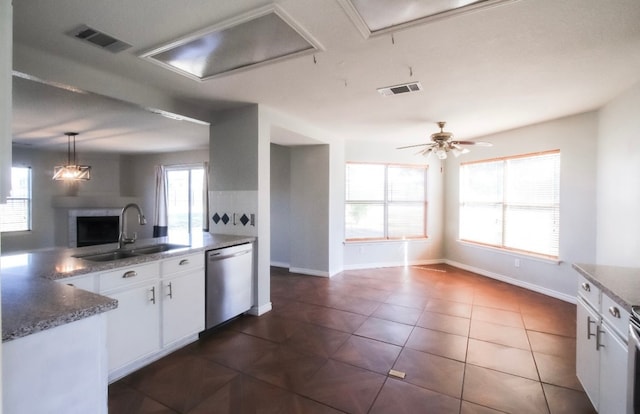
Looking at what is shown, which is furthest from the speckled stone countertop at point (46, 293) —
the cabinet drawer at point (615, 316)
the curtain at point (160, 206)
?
the curtain at point (160, 206)

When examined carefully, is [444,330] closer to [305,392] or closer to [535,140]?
[305,392]

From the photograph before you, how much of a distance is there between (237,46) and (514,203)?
4.83 meters

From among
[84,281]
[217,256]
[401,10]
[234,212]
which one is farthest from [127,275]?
[401,10]

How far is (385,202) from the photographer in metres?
6.15

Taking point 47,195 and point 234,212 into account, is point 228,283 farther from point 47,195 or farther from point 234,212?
point 47,195

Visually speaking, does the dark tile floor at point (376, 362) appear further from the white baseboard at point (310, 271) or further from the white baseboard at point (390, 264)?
the white baseboard at point (390, 264)

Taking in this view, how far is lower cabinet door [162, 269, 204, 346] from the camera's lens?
8.67 ft

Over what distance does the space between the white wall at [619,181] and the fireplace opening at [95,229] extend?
9.21 meters

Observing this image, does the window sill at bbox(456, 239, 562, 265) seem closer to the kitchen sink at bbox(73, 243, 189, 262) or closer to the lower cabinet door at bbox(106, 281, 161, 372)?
the kitchen sink at bbox(73, 243, 189, 262)

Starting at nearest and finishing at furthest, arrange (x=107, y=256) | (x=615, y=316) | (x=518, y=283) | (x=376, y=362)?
(x=615, y=316) < (x=376, y=362) < (x=107, y=256) < (x=518, y=283)

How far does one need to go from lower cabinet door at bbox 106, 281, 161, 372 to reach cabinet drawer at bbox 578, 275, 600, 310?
3.14 meters

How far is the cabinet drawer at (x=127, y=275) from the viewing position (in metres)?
2.21

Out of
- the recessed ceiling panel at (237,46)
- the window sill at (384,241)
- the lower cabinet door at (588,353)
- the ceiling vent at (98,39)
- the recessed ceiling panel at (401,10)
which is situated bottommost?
the lower cabinet door at (588,353)

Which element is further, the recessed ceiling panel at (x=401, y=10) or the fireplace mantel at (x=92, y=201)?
the fireplace mantel at (x=92, y=201)
